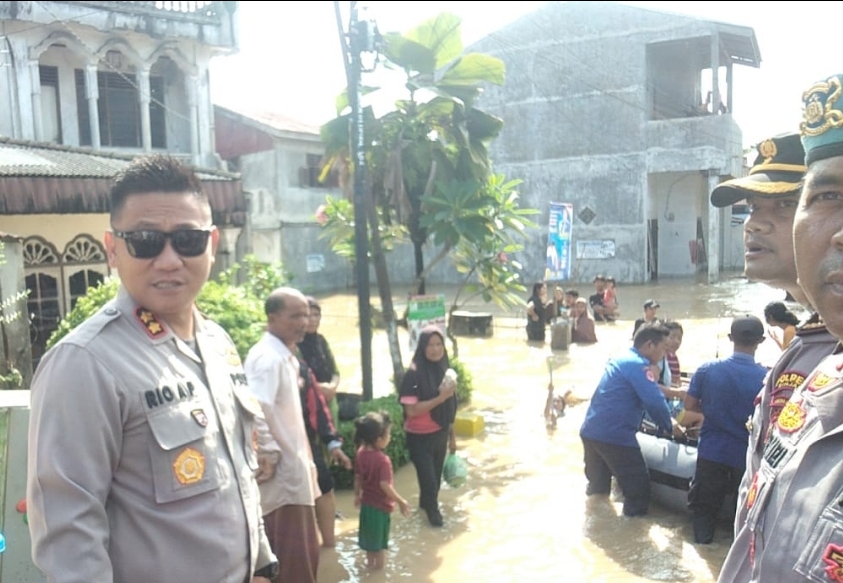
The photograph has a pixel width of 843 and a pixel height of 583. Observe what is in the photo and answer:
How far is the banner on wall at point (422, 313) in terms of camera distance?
766 centimetres

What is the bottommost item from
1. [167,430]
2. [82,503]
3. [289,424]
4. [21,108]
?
[289,424]

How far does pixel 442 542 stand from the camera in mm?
5406

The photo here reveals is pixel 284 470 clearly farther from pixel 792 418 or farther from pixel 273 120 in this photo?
pixel 273 120

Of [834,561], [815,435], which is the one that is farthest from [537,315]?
[834,561]

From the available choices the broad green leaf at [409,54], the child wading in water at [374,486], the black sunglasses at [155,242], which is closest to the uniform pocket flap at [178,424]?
the black sunglasses at [155,242]

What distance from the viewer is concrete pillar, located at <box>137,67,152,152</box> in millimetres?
14477

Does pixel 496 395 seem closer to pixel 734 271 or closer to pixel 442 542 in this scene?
pixel 442 542

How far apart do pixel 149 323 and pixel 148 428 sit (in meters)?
0.34

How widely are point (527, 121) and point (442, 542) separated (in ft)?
71.2

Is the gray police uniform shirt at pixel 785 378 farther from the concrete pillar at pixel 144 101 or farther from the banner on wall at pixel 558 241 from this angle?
the concrete pillar at pixel 144 101

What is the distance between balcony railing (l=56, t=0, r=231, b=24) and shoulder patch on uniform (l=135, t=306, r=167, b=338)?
13745 millimetres

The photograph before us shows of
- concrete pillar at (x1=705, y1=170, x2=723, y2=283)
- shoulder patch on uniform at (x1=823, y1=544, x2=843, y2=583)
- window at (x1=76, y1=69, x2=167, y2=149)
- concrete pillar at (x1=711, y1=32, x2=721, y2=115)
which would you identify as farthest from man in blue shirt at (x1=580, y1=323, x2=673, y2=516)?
concrete pillar at (x1=711, y1=32, x2=721, y2=115)

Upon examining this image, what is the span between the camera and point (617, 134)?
23281 mm

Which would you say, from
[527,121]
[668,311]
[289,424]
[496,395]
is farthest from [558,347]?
[527,121]
